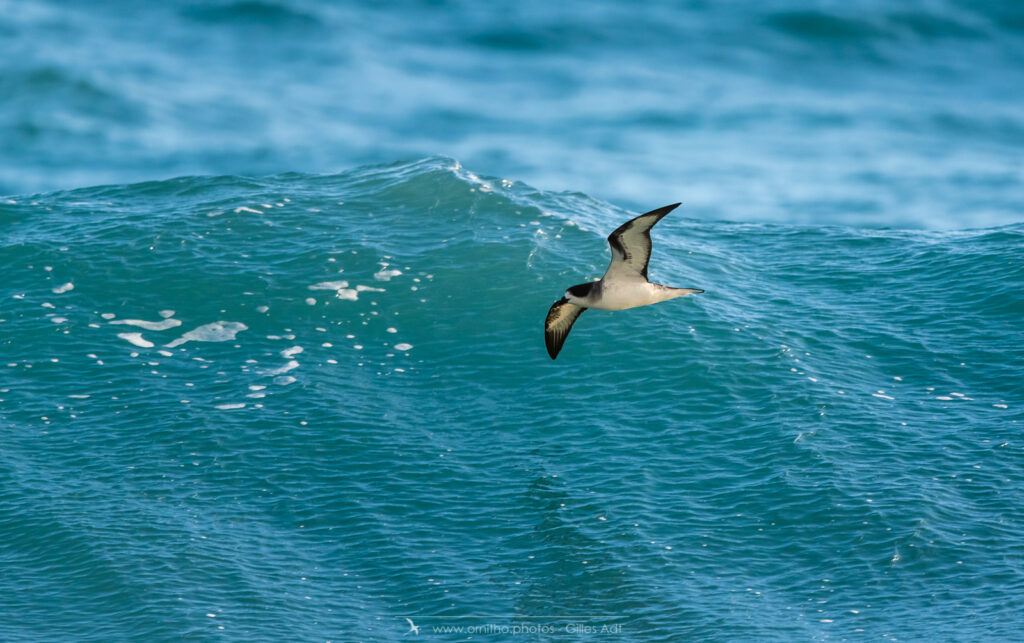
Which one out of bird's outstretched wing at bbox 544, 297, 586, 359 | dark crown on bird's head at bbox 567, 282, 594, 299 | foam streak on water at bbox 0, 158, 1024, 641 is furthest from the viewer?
bird's outstretched wing at bbox 544, 297, 586, 359

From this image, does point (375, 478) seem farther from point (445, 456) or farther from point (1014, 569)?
point (1014, 569)

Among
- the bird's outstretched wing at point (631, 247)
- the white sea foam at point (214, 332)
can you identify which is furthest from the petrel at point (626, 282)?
the white sea foam at point (214, 332)

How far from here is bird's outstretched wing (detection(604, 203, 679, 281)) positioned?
22656 millimetres

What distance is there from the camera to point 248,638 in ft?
86.1

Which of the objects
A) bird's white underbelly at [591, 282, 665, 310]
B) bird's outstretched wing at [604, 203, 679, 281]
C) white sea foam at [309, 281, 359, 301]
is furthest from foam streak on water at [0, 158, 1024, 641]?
bird's outstretched wing at [604, 203, 679, 281]

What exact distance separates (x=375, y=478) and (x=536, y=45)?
69.8 metres

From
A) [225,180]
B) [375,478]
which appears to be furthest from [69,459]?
[225,180]

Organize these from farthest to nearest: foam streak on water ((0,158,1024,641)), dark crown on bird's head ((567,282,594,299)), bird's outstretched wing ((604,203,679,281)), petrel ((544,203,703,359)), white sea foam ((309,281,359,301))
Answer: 1. white sea foam ((309,281,359,301))
2. foam streak on water ((0,158,1024,641))
3. dark crown on bird's head ((567,282,594,299))
4. petrel ((544,203,703,359))
5. bird's outstretched wing ((604,203,679,281))

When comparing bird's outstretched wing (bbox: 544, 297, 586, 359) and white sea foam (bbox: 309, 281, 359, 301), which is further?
white sea foam (bbox: 309, 281, 359, 301)

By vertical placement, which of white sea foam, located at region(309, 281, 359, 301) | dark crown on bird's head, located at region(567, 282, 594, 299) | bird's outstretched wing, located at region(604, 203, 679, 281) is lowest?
white sea foam, located at region(309, 281, 359, 301)

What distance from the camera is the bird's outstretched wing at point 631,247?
2266 centimetres

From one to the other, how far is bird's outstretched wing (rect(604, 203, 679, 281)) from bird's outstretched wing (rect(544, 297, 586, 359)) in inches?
146

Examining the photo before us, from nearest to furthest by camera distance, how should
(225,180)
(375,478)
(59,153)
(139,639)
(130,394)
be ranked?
(139,639)
(375,478)
(130,394)
(225,180)
(59,153)

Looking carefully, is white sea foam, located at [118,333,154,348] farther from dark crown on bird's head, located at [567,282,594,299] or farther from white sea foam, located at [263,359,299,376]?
dark crown on bird's head, located at [567,282,594,299]
